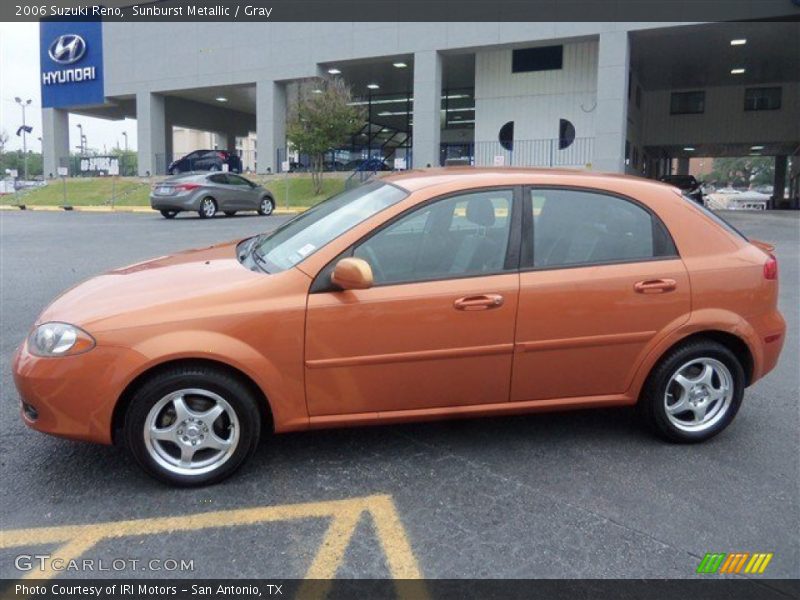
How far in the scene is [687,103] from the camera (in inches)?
1465

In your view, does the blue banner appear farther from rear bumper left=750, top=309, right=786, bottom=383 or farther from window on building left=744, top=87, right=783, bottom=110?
rear bumper left=750, top=309, right=786, bottom=383

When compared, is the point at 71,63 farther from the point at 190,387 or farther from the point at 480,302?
the point at 480,302

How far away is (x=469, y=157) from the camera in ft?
100

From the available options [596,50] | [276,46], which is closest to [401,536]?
[596,50]

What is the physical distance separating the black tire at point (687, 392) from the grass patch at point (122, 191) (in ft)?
79.1

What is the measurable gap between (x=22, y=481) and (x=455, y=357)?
7.35 ft

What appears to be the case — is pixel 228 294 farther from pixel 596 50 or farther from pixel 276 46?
pixel 276 46

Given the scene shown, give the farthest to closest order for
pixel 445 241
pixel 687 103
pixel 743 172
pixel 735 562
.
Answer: pixel 743 172 → pixel 687 103 → pixel 445 241 → pixel 735 562

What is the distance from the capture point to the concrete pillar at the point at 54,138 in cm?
3894

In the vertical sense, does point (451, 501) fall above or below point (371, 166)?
below

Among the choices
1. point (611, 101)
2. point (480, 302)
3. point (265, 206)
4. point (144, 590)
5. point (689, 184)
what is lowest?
point (144, 590)

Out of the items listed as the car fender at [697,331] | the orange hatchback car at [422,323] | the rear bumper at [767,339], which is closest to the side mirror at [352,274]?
the orange hatchback car at [422,323]

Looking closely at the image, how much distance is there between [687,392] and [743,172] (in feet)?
428

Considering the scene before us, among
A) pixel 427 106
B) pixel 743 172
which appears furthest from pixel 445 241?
pixel 743 172
